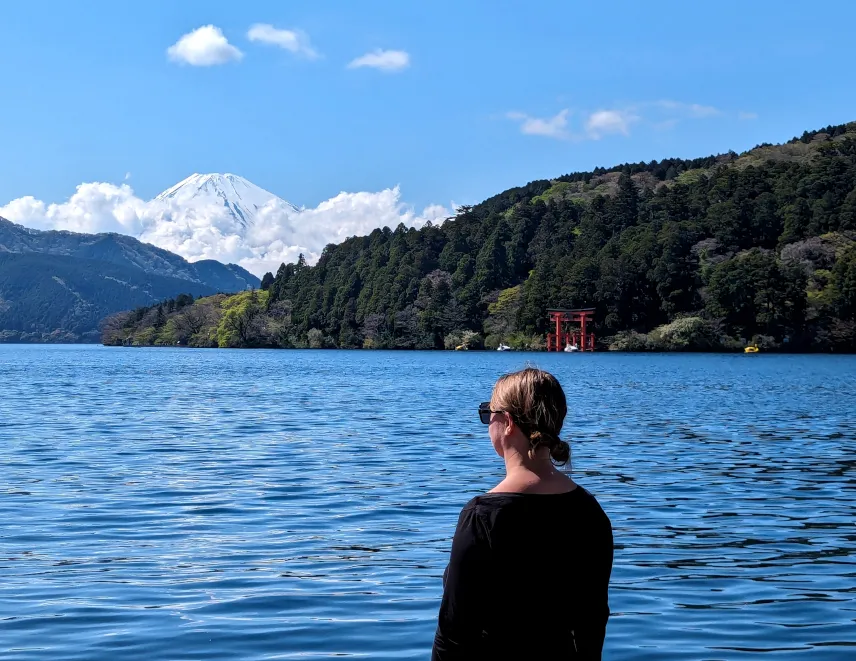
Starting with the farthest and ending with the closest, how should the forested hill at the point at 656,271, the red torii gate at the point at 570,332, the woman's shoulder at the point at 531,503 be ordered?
the red torii gate at the point at 570,332 < the forested hill at the point at 656,271 < the woman's shoulder at the point at 531,503

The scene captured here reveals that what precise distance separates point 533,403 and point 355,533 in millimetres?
9883

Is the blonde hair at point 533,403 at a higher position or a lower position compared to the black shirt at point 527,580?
higher

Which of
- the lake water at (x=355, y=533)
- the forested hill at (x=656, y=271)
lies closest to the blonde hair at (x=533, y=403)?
the lake water at (x=355, y=533)

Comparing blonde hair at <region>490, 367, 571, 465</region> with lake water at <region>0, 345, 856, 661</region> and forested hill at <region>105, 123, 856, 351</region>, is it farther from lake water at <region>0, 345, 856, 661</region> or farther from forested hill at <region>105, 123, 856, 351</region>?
forested hill at <region>105, 123, 856, 351</region>

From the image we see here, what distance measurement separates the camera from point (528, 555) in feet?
14.0

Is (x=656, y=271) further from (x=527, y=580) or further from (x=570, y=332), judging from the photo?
(x=527, y=580)

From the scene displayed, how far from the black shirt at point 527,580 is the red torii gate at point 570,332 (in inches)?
5309

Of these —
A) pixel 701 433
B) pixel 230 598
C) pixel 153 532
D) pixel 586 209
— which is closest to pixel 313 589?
pixel 230 598

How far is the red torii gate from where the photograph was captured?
139 metres

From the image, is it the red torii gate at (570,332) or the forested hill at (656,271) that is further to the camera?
the red torii gate at (570,332)

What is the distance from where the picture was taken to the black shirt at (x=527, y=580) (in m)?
4.23

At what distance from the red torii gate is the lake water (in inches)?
4169

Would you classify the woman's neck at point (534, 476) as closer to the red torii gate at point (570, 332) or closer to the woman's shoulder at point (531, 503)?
the woman's shoulder at point (531, 503)

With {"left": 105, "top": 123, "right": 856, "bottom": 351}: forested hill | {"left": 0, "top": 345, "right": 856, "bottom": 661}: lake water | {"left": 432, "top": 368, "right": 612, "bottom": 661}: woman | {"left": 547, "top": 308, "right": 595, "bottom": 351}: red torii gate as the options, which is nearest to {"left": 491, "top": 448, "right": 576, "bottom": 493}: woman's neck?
{"left": 432, "top": 368, "right": 612, "bottom": 661}: woman
